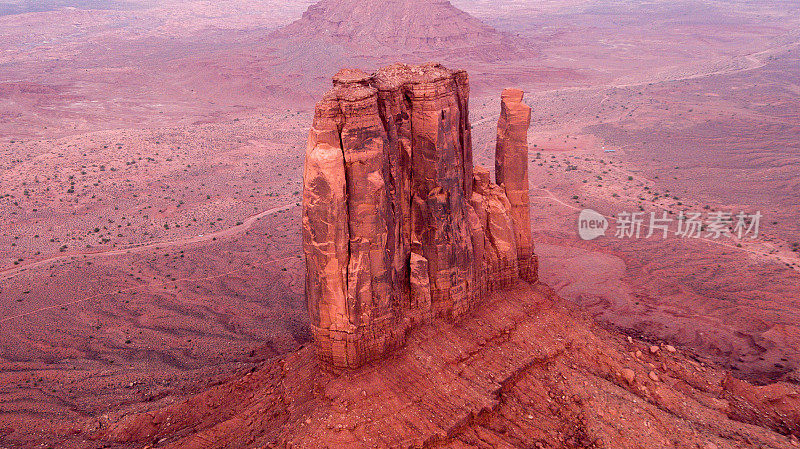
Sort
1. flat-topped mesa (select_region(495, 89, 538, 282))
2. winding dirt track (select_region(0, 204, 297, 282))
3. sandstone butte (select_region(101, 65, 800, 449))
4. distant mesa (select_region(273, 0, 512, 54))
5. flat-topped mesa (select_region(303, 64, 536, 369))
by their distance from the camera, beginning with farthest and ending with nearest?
1. distant mesa (select_region(273, 0, 512, 54))
2. winding dirt track (select_region(0, 204, 297, 282))
3. flat-topped mesa (select_region(495, 89, 538, 282))
4. sandstone butte (select_region(101, 65, 800, 449))
5. flat-topped mesa (select_region(303, 64, 536, 369))

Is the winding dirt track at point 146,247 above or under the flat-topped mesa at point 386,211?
under

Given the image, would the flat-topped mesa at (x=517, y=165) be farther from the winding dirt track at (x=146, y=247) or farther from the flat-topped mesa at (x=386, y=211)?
the winding dirt track at (x=146, y=247)

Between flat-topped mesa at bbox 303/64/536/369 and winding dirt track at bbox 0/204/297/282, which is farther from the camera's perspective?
winding dirt track at bbox 0/204/297/282

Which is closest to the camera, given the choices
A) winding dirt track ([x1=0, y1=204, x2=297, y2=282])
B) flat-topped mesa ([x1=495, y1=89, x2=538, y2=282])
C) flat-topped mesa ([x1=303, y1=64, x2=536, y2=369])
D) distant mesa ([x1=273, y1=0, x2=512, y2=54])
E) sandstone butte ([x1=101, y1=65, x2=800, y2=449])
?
flat-topped mesa ([x1=303, y1=64, x2=536, y2=369])

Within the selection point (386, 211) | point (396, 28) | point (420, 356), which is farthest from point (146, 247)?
point (396, 28)

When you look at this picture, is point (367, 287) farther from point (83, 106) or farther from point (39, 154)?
point (83, 106)

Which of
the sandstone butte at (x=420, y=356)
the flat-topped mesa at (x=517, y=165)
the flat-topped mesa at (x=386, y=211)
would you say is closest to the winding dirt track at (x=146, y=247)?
the sandstone butte at (x=420, y=356)

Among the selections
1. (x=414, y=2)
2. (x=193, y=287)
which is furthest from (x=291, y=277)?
(x=414, y=2)

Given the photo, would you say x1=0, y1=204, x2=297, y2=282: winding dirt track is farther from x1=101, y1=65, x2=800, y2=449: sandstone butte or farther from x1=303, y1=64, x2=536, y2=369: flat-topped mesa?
x1=303, y1=64, x2=536, y2=369: flat-topped mesa

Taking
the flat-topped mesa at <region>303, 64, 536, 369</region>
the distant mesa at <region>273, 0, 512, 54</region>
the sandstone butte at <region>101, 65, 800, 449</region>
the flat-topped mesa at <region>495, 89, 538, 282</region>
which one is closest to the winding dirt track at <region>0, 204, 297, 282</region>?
the sandstone butte at <region>101, 65, 800, 449</region>
